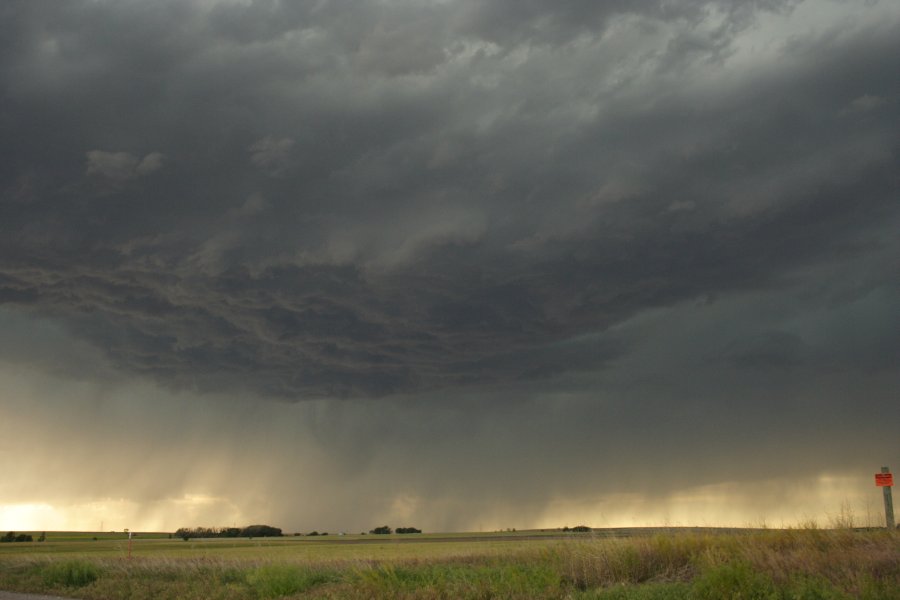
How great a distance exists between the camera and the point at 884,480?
31828mm

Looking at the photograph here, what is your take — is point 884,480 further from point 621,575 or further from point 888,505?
point 621,575

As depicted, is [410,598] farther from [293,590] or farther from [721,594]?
[721,594]

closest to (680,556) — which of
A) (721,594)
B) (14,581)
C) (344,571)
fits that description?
(721,594)

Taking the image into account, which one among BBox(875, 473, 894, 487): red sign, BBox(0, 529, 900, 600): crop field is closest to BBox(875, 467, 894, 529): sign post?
BBox(875, 473, 894, 487): red sign

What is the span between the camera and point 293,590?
26.8 m

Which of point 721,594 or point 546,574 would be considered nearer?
point 721,594

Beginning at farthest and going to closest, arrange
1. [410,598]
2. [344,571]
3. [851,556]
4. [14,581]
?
[14,581] → [344,571] → [410,598] → [851,556]

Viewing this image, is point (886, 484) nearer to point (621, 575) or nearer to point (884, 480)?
point (884, 480)

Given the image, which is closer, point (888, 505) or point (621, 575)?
point (621, 575)

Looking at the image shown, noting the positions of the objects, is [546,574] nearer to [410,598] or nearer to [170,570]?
Answer: [410,598]

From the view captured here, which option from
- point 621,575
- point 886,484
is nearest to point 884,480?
point 886,484

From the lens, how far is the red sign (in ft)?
104

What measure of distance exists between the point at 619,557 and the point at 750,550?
13.8ft

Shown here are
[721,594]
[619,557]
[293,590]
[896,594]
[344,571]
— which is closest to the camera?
[896,594]
